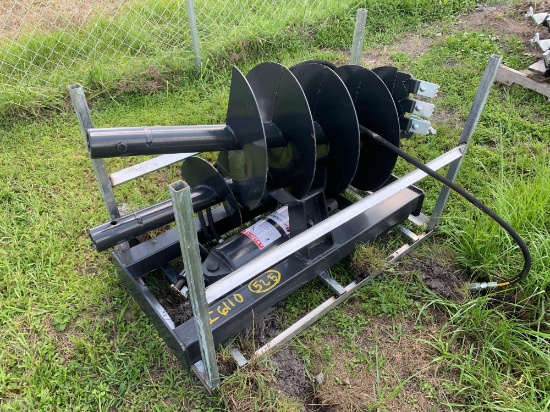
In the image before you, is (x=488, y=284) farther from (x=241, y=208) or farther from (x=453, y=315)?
(x=241, y=208)

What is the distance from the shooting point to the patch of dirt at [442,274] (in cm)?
259

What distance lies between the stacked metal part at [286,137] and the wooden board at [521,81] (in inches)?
98.3

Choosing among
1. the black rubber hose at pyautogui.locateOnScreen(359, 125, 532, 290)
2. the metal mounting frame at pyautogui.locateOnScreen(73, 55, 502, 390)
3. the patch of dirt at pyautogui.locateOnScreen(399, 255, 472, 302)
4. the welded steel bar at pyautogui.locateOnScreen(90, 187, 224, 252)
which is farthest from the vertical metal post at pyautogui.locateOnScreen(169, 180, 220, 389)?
the patch of dirt at pyautogui.locateOnScreen(399, 255, 472, 302)

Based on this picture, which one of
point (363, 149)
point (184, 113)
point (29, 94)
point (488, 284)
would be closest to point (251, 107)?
point (363, 149)

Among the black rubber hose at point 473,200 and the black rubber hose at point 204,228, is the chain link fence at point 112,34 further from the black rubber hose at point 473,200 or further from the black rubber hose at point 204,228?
the black rubber hose at point 473,200

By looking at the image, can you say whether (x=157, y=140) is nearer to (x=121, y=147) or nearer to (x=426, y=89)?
(x=121, y=147)

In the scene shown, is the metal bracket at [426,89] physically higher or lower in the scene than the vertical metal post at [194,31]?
higher

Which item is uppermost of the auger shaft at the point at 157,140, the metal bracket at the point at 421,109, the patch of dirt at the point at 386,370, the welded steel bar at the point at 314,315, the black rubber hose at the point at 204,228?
the auger shaft at the point at 157,140

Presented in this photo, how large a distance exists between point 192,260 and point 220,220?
0.96 metres

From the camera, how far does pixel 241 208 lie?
2363mm

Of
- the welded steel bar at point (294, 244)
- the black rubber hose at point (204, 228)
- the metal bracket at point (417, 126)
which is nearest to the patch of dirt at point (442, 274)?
the welded steel bar at point (294, 244)

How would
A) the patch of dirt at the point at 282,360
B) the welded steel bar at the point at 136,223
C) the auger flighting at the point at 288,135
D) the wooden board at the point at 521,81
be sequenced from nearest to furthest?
1. the auger flighting at the point at 288,135
2. the welded steel bar at the point at 136,223
3. the patch of dirt at the point at 282,360
4. the wooden board at the point at 521,81

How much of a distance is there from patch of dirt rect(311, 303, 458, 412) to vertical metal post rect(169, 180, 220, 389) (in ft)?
2.12

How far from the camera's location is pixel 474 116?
2.36 m
